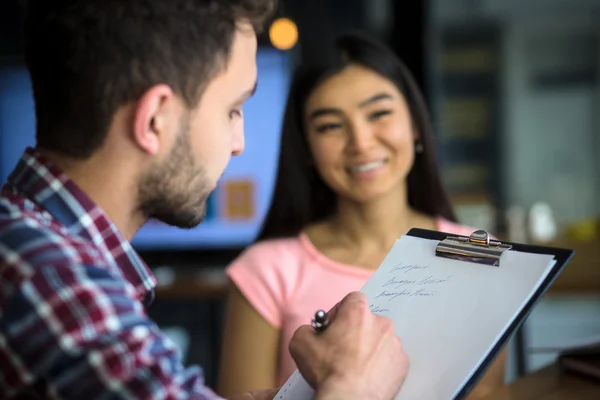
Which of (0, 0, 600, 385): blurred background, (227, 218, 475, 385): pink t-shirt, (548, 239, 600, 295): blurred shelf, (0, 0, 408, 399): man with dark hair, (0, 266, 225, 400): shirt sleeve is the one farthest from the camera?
(0, 0, 600, 385): blurred background

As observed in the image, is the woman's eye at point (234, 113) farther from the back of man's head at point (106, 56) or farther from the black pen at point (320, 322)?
the black pen at point (320, 322)

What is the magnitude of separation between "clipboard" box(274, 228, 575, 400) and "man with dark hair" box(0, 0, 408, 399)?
0.07 m

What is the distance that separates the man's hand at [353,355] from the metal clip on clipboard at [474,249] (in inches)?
4.8

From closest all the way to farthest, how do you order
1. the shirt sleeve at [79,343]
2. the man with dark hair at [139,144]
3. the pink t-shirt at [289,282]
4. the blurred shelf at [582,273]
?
the shirt sleeve at [79,343]
the man with dark hair at [139,144]
the pink t-shirt at [289,282]
the blurred shelf at [582,273]

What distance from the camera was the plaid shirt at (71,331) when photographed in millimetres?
537

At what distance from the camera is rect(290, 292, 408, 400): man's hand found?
0.66m

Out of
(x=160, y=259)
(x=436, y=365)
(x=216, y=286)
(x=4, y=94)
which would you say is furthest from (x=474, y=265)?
(x=4, y=94)

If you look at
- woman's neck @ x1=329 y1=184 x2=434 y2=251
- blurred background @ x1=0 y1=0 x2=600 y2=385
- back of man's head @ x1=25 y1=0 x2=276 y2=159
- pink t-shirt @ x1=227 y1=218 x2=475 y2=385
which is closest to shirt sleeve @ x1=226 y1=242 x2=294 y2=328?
pink t-shirt @ x1=227 y1=218 x2=475 y2=385

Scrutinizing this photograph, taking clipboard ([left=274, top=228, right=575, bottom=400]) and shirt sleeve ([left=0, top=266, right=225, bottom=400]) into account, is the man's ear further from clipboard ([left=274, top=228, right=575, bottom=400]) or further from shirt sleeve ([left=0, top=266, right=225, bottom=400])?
clipboard ([left=274, top=228, right=575, bottom=400])

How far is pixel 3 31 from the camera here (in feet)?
8.79

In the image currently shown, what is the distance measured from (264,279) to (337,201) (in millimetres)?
234

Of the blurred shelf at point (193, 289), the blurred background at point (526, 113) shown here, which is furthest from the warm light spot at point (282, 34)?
the blurred background at point (526, 113)

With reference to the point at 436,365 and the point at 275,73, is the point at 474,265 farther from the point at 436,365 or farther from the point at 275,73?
the point at 275,73

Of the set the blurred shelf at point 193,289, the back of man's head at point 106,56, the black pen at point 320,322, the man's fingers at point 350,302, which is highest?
the back of man's head at point 106,56
